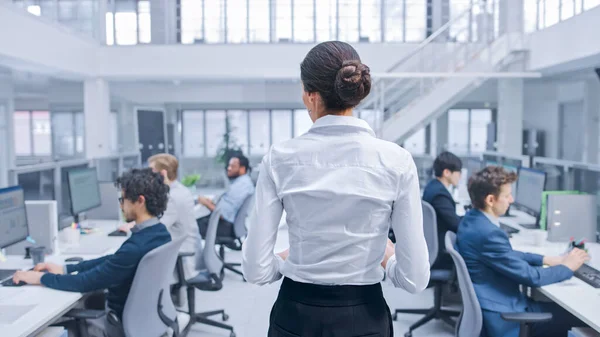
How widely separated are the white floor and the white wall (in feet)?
10.3

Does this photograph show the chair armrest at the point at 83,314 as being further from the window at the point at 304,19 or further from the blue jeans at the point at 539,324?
the window at the point at 304,19

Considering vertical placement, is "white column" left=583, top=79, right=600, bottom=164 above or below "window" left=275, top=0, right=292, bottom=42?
below

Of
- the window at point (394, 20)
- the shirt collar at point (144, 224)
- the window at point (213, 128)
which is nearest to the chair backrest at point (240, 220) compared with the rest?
the shirt collar at point (144, 224)

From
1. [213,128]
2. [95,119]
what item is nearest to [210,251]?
[95,119]

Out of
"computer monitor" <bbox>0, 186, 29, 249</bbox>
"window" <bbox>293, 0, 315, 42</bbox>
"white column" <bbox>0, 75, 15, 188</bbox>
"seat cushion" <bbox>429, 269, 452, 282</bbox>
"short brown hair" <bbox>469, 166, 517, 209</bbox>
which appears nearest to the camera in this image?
"short brown hair" <bbox>469, 166, 517, 209</bbox>

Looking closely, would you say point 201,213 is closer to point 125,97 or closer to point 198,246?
point 198,246

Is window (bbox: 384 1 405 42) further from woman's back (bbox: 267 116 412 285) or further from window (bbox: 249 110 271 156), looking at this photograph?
woman's back (bbox: 267 116 412 285)

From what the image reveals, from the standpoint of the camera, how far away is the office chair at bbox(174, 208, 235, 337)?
12.2ft

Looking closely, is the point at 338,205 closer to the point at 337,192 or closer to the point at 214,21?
the point at 337,192

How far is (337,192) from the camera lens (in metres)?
1.37

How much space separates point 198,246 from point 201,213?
207 centimetres

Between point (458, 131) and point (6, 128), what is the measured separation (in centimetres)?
965

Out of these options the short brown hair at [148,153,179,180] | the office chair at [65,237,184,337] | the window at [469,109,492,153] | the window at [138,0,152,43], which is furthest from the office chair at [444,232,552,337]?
the window at [469,109,492,153]

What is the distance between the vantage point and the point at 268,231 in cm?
140
